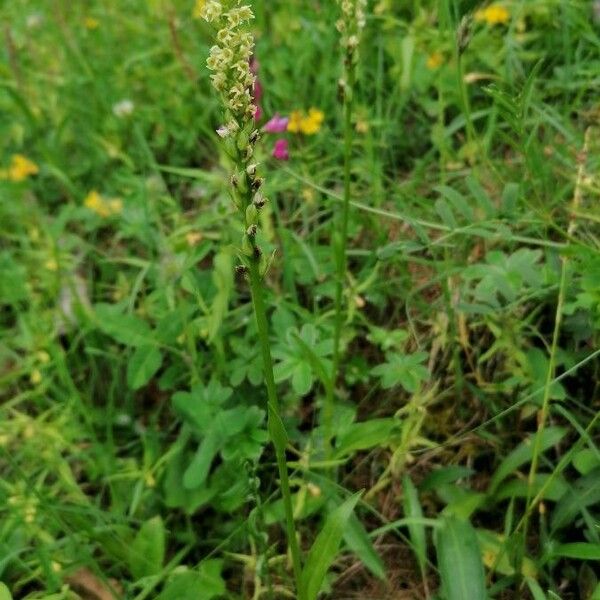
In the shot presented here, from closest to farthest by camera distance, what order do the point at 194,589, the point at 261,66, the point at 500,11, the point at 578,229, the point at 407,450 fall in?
the point at 194,589
the point at 407,450
the point at 578,229
the point at 500,11
the point at 261,66

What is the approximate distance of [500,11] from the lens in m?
2.20

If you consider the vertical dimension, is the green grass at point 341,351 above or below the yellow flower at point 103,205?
below

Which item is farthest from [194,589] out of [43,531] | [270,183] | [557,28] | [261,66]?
[557,28]

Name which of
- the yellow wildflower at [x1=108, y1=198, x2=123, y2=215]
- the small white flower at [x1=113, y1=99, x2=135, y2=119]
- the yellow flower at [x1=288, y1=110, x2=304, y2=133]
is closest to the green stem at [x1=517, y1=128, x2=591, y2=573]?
the yellow flower at [x1=288, y1=110, x2=304, y2=133]

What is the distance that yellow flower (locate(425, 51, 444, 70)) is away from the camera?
85.4 inches

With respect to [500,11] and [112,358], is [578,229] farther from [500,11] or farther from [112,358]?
[112,358]

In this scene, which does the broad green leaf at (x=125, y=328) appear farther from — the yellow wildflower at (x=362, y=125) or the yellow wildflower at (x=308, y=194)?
the yellow wildflower at (x=362, y=125)

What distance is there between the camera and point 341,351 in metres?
1.64

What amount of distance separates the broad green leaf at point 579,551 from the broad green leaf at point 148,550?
0.75m

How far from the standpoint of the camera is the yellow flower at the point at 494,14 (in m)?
2.17

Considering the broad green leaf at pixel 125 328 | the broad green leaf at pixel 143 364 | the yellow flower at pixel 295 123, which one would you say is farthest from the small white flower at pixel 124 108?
the broad green leaf at pixel 143 364

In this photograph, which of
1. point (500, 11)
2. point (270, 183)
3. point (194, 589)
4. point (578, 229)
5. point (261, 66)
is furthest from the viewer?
point (261, 66)

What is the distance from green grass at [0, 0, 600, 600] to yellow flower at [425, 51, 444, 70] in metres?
0.01

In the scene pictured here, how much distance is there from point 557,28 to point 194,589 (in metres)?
1.85
